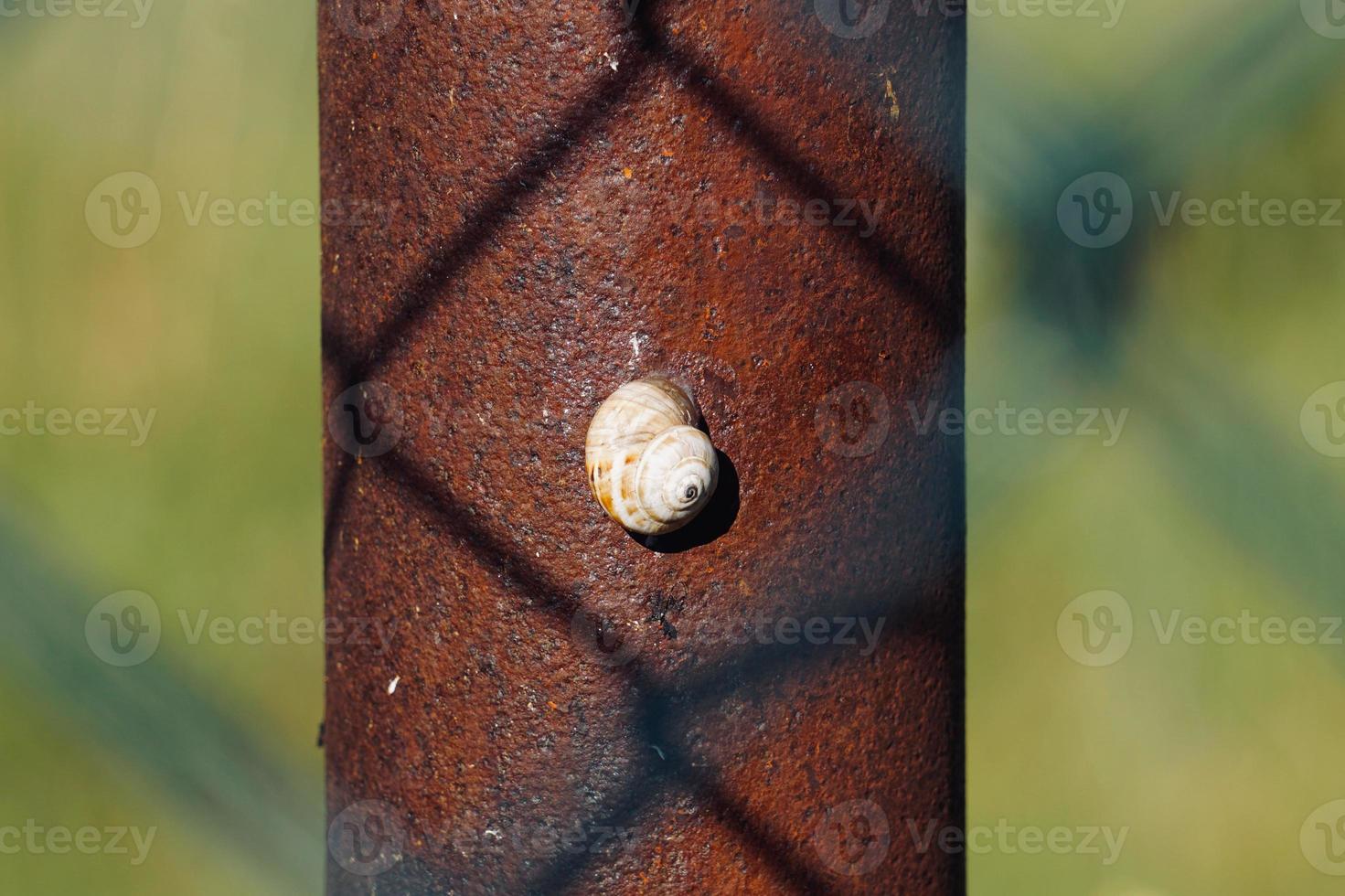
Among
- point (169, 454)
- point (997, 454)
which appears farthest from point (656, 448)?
point (169, 454)

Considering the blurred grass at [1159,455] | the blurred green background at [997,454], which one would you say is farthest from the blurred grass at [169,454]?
the blurred grass at [1159,455]

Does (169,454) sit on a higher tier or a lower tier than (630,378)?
higher

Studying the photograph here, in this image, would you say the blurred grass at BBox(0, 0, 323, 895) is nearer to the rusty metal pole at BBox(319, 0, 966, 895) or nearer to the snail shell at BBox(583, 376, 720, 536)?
the rusty metal pole at BBox(319, 0, 966, 895)

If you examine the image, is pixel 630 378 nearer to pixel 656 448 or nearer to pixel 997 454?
pixel 656 448

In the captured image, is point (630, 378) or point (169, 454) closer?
point (630, 378)

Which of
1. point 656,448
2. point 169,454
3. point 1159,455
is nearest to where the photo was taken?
point 656,448

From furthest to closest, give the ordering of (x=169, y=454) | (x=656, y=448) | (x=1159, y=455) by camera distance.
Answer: (x=169, y=454) < (x=1159, y=455) < (x=656, y=448)

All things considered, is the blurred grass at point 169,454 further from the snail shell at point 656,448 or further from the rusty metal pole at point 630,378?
the snail shell at point 656,448

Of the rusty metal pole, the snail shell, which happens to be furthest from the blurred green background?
the snail shell

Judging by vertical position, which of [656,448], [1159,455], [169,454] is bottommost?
[656,448]
